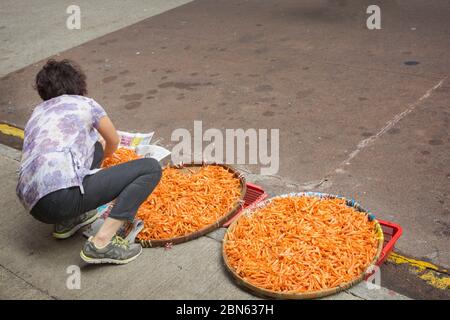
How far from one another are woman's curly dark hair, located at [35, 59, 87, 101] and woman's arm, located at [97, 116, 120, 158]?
24 cm

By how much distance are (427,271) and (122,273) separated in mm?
1803

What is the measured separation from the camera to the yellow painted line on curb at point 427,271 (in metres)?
3.01

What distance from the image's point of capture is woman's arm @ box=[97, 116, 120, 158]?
315 cm

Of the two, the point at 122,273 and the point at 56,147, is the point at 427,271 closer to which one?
the point at 122,273

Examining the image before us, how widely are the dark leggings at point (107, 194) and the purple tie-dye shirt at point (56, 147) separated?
0.06 m

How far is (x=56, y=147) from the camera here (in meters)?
2.95
